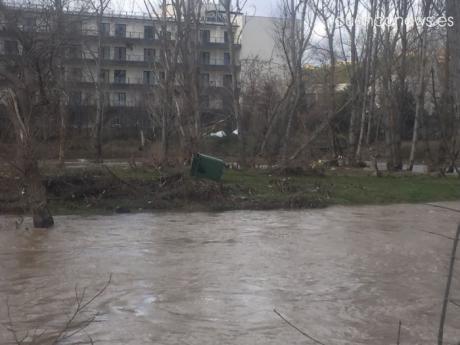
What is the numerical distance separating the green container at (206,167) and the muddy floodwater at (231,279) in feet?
12.8

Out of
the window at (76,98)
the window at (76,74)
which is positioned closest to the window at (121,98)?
the window at (76,98)

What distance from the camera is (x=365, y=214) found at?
1723 cm

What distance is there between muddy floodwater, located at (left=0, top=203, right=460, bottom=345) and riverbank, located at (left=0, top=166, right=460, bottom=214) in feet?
5.91

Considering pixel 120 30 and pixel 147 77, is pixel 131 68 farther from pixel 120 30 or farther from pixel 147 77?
pixel 120 30

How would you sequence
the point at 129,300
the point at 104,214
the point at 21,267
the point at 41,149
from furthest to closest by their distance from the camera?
the point at 104,214 < the point at 41,149 < the point at 21,267 < the point at 129,300

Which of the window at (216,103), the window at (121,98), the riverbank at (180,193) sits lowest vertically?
the riverbank at (180,193)

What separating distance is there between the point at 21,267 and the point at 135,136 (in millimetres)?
44419

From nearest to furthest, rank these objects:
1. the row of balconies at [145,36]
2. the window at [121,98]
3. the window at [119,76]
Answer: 1. the row of balconies at [145,36]
2. the window at [121,98]
3. the window at [119,76]

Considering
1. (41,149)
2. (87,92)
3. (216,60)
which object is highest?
(216,60)

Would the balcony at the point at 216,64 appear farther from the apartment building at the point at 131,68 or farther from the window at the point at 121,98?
the window at the point at 121,98

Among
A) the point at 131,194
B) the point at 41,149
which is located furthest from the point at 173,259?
the point at 131,194

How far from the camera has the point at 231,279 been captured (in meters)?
9.09

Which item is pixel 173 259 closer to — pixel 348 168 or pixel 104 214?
pixel 104 214

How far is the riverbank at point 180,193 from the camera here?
17.0 metres
